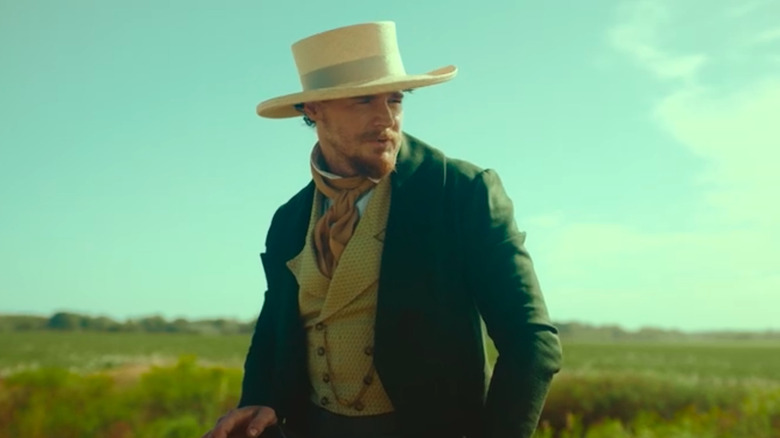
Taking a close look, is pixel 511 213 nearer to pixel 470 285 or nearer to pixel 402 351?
pixel 470 285

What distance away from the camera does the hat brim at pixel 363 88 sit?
275cm

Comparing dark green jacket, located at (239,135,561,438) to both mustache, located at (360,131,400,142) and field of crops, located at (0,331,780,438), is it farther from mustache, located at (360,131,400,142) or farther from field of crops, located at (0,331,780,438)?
field of crops, located at (0,331,780,438)

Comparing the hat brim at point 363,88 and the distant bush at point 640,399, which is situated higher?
the hat brim at point 363,88

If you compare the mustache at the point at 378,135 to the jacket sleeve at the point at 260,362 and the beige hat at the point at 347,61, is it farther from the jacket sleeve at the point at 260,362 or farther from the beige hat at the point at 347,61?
the jacket sleeve at the point at 260,362

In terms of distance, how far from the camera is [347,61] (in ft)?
9.77

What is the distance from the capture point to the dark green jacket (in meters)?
2.59

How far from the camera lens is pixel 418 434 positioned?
2760 millimetres

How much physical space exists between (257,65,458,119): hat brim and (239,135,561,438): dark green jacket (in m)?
0.23

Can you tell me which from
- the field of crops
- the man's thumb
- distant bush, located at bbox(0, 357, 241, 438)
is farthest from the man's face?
distant bush, located at bbox(0, 357, 241, 438)

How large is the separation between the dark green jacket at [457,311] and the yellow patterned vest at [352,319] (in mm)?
50

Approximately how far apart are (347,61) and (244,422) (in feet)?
3.56

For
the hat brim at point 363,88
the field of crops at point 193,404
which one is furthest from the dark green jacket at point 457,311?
the field of crops at point 193,404

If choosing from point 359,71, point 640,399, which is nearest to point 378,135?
point 359,71

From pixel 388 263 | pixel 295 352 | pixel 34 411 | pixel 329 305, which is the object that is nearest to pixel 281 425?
pixel 295 352
